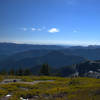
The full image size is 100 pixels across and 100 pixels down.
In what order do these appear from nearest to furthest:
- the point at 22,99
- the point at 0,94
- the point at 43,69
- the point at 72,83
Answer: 1. the point at 22,99
2. the point at 0,94
3. the point at 72,83
4. the point at 43,69

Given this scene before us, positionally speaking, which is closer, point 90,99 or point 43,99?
point 90,99

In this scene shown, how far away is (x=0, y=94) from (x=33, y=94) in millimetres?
2680

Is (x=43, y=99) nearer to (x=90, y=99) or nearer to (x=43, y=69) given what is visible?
(x=90, y=99)

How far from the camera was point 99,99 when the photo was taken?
7.37m

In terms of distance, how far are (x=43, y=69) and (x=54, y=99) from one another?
117ft

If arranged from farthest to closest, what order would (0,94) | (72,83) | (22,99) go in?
(72,83) → (0,94) → (22,99)

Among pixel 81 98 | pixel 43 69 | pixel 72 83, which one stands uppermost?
pixel 81 98

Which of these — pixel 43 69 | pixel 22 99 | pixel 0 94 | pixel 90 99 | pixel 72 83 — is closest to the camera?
pixel 90 99

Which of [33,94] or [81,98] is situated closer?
[81,98]

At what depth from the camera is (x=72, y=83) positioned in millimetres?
13984

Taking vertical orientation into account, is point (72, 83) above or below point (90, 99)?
below

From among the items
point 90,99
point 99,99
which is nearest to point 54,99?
point 90,99

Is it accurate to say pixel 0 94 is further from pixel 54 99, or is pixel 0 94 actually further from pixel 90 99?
pixel 90 99

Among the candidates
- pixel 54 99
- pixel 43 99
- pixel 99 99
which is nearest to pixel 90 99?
pixel 99 99
